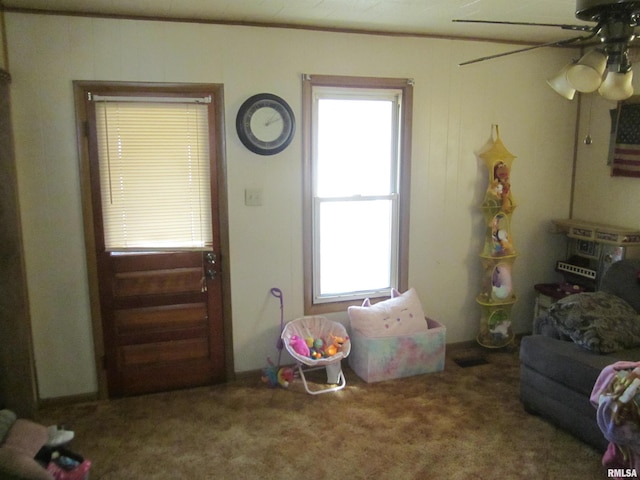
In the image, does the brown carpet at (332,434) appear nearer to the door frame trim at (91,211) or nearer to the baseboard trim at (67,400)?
the baseboard trim at (67,400)

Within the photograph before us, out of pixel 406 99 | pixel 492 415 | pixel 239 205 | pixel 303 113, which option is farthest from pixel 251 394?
pixel 406 99

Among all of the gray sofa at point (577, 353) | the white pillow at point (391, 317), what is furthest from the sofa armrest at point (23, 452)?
the gray sofa at point (577, 353)

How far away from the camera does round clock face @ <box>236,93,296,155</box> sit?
10.7 feet

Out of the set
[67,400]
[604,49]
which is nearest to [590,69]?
[604,49]

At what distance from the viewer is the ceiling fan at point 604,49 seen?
1.73 m

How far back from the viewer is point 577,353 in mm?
2744

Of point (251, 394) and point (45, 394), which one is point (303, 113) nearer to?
point (251, 394)

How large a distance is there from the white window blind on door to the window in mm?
731

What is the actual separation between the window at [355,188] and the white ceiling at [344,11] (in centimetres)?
41

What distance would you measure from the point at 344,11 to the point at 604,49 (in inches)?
61.6

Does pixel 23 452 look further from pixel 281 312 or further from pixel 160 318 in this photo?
pixel 281 312

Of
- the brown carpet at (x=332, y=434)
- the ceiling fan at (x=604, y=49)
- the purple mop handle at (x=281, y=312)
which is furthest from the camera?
the purple mop handle at (x=281, y=312)

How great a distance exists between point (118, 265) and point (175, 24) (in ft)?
5.07

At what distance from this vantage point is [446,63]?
3715 mm
